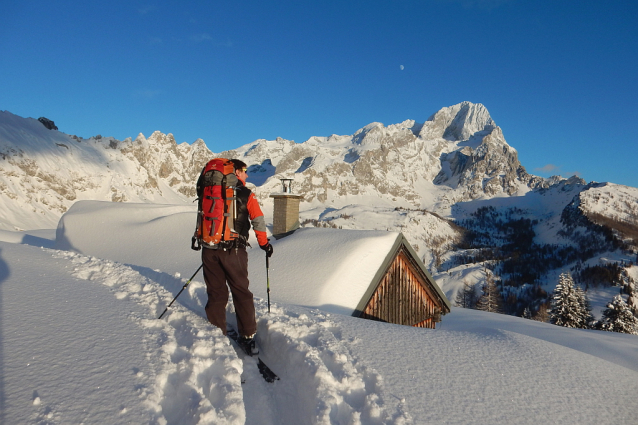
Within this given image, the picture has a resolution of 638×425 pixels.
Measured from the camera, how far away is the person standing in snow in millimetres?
4375

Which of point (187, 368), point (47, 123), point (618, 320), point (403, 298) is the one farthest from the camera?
point (47, 123)

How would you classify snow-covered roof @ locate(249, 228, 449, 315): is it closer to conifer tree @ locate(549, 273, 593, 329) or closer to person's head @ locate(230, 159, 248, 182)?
person's head @ locate(230, 159, 248, 182)

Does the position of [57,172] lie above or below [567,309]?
above

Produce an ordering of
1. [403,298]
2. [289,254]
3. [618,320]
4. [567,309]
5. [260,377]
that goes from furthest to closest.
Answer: [567,309] → [618,320] → [403,298] → [289,254] → [260,377]

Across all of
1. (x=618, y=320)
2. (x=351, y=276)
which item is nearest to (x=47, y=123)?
(x=351, y=276)

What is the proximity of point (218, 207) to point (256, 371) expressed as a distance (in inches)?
82.8

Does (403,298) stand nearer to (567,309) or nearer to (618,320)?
(567,309)

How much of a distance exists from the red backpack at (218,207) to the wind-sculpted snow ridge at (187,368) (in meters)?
1.16

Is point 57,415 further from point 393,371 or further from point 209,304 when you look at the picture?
point 393,371

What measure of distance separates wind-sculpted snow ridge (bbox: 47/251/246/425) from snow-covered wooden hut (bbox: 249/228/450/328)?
3.88m

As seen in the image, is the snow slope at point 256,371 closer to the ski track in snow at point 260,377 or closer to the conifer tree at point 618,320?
the ski track in snow at point 260,377

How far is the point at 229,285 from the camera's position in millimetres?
4457

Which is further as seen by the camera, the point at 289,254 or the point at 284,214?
the point at 284,214

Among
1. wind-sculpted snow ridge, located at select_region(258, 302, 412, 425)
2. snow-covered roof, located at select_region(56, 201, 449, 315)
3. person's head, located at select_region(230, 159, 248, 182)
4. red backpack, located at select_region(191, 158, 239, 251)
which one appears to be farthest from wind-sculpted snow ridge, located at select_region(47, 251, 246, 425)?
snow-covered roof, located at select_region(56, 201, 449, 315)
